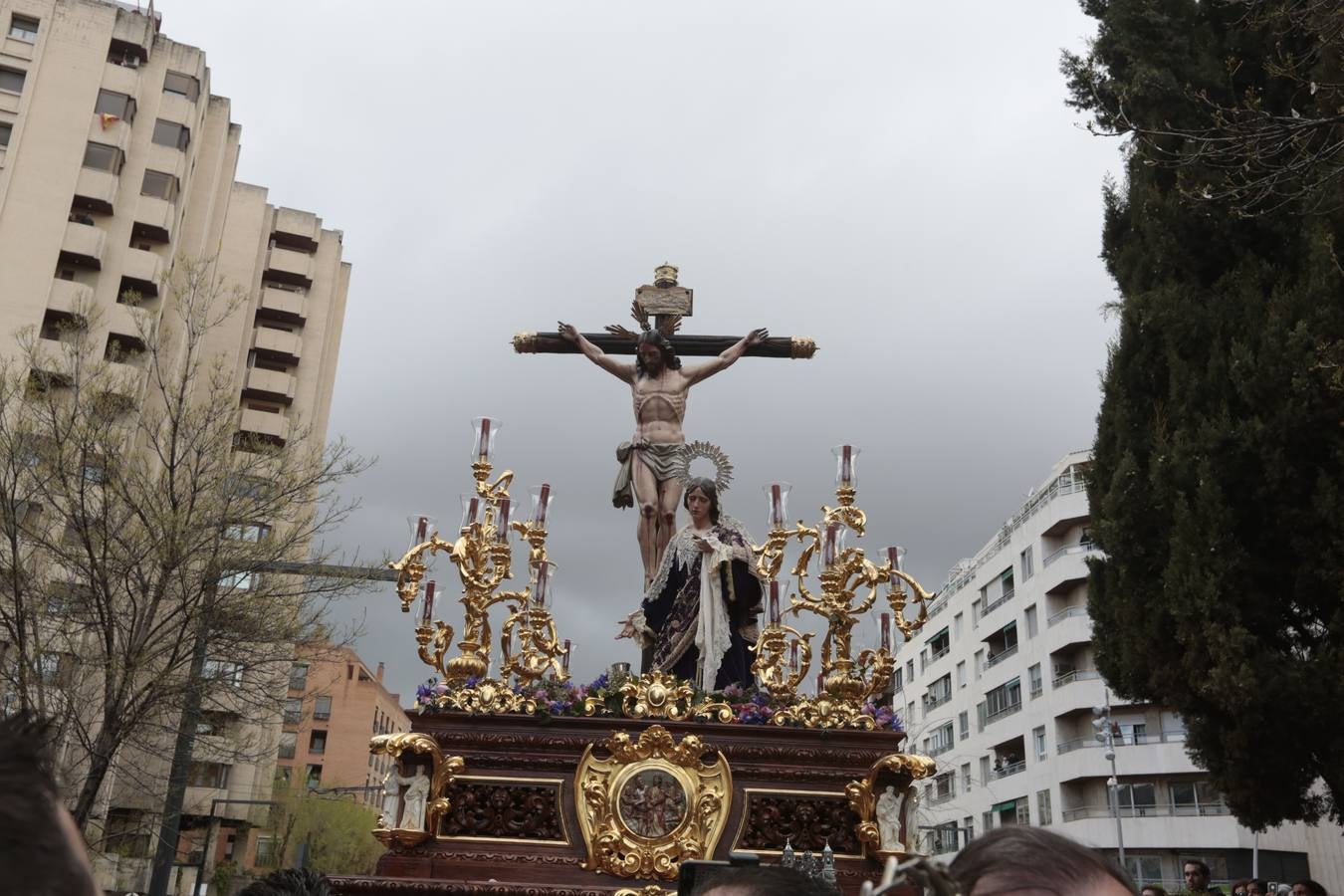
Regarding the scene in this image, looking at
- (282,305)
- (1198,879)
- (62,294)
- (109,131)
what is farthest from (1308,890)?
(282,305)

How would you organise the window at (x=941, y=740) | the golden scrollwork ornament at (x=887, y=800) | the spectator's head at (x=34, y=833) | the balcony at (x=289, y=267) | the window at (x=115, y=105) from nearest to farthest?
the spectator's head at (x=34, y=833)
the golden scrollwork ornament at (x=887, y=800)
the window at (x=115, y=105)
the balcony at (x=289, y=267)
the window at (x=941, y=740)

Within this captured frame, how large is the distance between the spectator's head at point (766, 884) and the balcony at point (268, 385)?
148ft

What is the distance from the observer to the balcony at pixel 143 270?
116ft

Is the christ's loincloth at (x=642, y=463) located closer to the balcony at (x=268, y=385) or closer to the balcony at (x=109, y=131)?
the balcony at (x=109, y=131)

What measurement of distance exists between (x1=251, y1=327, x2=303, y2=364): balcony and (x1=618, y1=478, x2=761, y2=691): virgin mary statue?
38.2 meters

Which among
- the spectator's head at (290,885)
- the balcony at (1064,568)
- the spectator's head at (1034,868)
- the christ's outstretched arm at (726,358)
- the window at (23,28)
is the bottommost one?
the spectator's head at (290,885)

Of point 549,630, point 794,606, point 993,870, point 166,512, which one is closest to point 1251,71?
point 794,606

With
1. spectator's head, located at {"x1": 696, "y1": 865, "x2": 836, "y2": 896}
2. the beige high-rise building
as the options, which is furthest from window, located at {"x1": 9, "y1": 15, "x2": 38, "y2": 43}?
spectator's head, located at {"x1": 696, "y1": 865, "x2": 836, "y2": 896}

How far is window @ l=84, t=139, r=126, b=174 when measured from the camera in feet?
116

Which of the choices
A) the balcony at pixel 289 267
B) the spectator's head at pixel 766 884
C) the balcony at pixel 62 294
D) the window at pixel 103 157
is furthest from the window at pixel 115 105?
the spectator's head at pixel 766 884

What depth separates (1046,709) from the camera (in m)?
42.2

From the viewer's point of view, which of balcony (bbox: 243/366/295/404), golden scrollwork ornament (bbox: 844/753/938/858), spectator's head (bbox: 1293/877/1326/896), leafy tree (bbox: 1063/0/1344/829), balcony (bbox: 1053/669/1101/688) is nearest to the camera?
golden scrollwork ornament (bbox: 844/753/938/858)

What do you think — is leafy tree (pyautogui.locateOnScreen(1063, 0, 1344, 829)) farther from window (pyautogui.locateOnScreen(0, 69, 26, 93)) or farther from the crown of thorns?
window (pyautogui.locateOnScreen(0, 69, 26, 93))

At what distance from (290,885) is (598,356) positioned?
898cm
